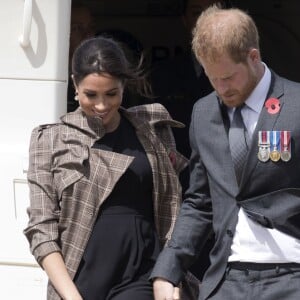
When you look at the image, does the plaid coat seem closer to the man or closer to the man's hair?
the man

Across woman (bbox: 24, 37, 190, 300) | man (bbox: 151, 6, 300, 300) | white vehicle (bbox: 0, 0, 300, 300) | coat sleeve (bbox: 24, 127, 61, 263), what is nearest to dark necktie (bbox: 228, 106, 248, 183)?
man (bbox: 151, 6, 300, 300)

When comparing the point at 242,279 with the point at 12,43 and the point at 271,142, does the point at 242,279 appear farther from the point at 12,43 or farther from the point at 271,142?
the point at 12,43

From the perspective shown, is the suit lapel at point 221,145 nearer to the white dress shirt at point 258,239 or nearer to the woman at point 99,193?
the white dress shirt at point 258,239

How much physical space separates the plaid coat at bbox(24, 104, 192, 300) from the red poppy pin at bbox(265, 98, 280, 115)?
0.49 metres

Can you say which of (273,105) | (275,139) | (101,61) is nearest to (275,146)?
(275,139)

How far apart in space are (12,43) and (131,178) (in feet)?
2.66

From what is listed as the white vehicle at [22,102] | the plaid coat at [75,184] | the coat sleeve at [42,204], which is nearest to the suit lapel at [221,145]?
the plaid coat at [75,184]

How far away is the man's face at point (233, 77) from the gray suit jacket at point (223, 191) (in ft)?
0.23

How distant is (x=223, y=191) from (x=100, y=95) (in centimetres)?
51

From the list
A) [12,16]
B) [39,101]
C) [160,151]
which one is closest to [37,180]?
[160,151]

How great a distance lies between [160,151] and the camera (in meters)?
2.69

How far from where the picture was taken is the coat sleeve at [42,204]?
2.53m

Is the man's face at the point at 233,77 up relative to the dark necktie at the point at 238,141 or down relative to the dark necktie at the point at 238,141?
up

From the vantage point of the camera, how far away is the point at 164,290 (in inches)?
96.3
